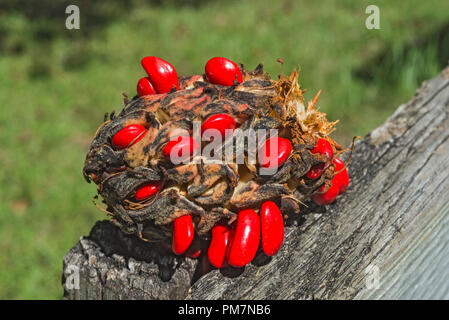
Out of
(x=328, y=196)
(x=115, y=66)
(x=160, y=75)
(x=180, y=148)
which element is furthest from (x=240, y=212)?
(x=115, y=66)

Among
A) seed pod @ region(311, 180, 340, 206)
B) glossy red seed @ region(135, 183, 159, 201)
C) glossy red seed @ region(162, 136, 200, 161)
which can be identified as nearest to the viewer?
glossy red seed @ region(162, 136, 200, 161)

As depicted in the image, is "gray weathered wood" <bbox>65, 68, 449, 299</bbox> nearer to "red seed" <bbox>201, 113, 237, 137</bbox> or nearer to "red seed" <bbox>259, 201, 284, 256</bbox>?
"red seed" <bbox>259, 201, 284, 256</bbox>

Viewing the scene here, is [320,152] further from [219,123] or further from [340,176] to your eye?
[219,123]

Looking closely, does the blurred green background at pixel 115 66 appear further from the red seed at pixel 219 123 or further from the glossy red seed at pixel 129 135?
the red seed at pixel 219 123

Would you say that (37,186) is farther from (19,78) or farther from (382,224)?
(382,224)

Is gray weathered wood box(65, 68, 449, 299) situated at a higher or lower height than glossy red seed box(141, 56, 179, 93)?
lower

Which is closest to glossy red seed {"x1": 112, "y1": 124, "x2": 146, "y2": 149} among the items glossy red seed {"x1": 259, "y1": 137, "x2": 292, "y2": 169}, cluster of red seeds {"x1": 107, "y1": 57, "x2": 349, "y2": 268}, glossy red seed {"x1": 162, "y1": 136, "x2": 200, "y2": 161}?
cluster of red seeds {"x1": 107, "y1": 57, "x2": 349, "y2": 268}
